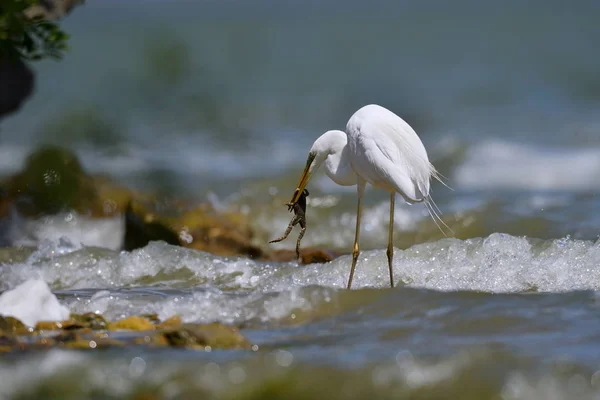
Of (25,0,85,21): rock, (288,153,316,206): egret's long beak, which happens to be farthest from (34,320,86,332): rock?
(25,0,85,21): rock

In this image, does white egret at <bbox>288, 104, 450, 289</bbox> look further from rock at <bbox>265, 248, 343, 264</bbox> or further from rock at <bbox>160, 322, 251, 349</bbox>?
rock at <bbox>160, 322, 251, 349</bbox>

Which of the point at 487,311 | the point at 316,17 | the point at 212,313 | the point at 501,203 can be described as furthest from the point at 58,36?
the point at 316,17

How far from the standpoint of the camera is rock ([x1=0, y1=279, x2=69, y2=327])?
17.3 feet

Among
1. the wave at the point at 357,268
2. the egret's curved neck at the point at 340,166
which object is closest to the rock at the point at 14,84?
the wave at the point at 357,268

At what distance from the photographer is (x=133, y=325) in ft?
17.4

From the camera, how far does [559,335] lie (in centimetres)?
481

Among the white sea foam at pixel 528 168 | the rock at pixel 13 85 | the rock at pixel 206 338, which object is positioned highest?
the rock at pixel 13 85

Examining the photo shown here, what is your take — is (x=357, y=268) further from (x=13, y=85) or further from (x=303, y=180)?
(x=13, y=85)

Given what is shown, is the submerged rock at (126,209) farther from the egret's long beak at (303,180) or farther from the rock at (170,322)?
the rock at (170,322)

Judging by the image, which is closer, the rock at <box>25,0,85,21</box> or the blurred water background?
the blurred water background

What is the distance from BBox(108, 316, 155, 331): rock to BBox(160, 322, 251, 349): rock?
21.4 inches

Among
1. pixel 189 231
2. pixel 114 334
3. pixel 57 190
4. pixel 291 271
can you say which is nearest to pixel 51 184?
pixel 57 190

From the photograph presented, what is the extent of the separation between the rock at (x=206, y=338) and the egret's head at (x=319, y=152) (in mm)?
2188

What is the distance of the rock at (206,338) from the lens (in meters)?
4.62
